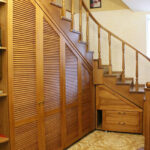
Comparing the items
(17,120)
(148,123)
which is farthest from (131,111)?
(17,120)

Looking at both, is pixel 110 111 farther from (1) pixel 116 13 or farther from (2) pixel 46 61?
(1) pixel 116 13

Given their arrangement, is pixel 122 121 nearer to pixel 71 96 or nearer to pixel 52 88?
pixel 71 96

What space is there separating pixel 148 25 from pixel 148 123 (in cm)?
303

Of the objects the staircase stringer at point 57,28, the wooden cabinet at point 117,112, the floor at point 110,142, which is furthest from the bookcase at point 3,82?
the wooden cabinet at point 117,112

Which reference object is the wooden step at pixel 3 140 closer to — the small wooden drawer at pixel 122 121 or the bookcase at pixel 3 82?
the bookcase at pixel 3 82

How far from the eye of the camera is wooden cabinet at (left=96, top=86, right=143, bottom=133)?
163 inches

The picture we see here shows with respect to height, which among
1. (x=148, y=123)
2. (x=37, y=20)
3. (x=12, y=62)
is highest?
(x=37, y=20)

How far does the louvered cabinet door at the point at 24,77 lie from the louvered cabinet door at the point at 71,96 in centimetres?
79

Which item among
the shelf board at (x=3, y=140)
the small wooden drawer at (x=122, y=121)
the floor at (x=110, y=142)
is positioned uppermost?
the shelf board at (x=3, y=140)

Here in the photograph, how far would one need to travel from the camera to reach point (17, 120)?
2.50m

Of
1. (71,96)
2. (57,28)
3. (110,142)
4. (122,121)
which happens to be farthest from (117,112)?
(57,28)

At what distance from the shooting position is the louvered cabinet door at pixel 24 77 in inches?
97.7

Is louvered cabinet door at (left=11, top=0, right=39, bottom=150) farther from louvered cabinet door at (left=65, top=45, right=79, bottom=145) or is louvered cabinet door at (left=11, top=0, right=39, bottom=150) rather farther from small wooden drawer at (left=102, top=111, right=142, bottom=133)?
small wooden drawer at (left=102, top=111, right=142, bottom=133)

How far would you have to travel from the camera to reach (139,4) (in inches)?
177
